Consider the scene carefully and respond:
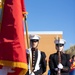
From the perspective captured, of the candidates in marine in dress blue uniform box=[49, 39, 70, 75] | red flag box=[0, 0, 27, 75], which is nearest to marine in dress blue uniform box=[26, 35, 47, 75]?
marine in dress blue uniform box=[49, 39, 70, 75]

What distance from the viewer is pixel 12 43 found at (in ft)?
17.8

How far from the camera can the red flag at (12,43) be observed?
5398 millimetres

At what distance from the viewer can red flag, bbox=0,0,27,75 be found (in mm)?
5398

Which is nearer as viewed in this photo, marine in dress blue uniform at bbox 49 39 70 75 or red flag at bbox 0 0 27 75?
red flag at bbox 0 0 27 75

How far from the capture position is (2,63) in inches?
213

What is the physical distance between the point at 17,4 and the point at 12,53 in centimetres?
81

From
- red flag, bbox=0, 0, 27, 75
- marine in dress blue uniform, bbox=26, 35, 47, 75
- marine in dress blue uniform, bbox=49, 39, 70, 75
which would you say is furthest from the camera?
marine in dress blue uniform, bbox=49, 39, 70, 75

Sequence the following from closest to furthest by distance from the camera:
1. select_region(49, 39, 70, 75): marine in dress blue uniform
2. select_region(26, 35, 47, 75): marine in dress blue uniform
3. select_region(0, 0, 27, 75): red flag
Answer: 1. select_region(0, 0, 27, 75): red flag
2. select_region(26, 35, 47, 75): marine in dress blue uniform
3. select_region(49, 39, 70, 75): marine in dress blue uniform

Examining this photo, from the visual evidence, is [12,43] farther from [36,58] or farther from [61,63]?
[61,63]

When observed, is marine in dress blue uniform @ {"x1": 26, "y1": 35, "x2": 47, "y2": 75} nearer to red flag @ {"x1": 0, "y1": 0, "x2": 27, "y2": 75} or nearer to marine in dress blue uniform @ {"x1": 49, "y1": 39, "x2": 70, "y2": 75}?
marine in dress blue uniform @ {"x1": 49, "y1": 39, "x2": 70, "y2": 75}

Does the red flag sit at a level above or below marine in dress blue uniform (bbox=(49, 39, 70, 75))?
above

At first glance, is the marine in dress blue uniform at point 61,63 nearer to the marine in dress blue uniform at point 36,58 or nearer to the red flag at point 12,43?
the marine in dress blue uniform at point 36,58

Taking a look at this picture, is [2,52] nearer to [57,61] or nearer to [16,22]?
[16,22]

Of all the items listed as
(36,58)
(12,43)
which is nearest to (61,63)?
(36,58)
